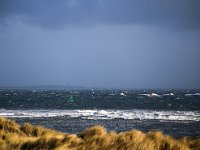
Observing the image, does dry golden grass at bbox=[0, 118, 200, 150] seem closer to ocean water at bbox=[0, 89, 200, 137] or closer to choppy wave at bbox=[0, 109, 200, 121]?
ocean water at bbox=[0, 89, 200, 137]

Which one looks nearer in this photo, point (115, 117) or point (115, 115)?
point (115, 117)

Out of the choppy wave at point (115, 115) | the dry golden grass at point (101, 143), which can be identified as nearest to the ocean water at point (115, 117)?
the choppy wave at point (115, 115)

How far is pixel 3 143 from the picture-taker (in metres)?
10.4

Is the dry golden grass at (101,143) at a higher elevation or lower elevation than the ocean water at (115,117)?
higher

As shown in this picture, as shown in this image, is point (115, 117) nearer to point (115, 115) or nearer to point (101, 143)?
point (115, 115)

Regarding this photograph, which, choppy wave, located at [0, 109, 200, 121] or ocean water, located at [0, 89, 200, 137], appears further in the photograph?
choppy wave, located at [0, 109, 200, 121]

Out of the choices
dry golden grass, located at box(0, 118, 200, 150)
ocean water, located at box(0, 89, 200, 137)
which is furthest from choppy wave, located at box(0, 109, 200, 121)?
dry golden grass, located at box(0, 118, 200, 150)

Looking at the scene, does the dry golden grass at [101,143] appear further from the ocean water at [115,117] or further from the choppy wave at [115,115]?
the choppy wave at [115,115]

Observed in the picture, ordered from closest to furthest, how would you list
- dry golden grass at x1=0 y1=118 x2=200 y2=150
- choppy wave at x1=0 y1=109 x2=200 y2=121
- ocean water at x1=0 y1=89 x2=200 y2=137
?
dry golden grass at x1=0 y1=118 x2=200 y2=150
ocean water at x1=0 y1=89 x2=200 y2=137
choppy wave at x1=0 y1=109 x2=200 y2=121

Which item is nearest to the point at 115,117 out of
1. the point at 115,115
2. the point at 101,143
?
the point at 115,115

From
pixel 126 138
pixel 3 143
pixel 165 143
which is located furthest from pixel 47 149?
pixel 165 143

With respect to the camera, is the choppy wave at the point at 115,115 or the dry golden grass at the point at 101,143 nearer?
the dry golden grass at the point at 101,143

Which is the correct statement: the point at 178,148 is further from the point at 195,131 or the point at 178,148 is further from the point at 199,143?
the point at 195,131

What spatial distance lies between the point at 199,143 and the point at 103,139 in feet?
11.7
